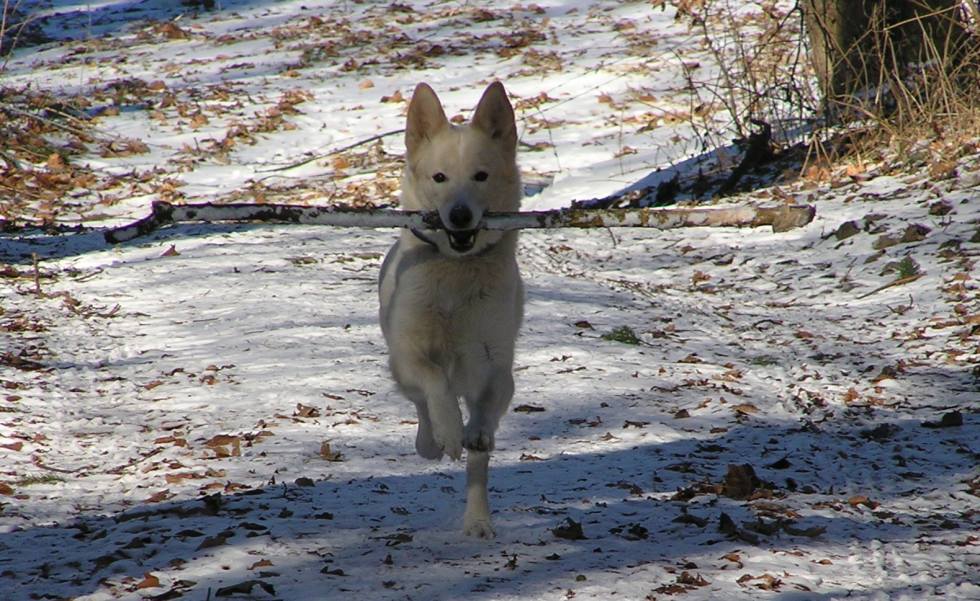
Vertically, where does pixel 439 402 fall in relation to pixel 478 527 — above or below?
above

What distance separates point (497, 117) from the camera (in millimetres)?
4973

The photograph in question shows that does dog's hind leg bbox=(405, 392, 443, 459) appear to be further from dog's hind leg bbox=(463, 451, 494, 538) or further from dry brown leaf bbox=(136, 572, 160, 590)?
dry brown leaf bbox=(136, 572, 160, 590)

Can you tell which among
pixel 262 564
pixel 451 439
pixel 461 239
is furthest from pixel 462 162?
pixel 262 564

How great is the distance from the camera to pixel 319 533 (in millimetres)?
4449

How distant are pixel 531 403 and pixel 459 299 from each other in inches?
81.4

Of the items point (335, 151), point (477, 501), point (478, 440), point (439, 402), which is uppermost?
point (335, 151)

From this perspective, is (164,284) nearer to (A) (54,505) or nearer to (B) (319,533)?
(A) (54,505)

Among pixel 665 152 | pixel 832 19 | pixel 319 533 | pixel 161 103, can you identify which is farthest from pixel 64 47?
pixel 319 533

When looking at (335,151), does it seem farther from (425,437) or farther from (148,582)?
(148,582)

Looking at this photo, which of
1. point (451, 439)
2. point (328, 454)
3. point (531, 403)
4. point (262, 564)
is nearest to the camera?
point (262, 564)

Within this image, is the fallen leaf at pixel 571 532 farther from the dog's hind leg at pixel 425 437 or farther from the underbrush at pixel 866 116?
the underbrush at pixel 866 116

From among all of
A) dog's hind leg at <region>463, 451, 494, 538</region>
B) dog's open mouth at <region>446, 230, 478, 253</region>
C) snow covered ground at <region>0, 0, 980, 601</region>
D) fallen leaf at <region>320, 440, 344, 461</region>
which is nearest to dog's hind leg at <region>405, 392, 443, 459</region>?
snow covered ground at <region>0, 0, 980, 601</region>

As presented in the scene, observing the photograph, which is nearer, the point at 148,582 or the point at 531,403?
the point at 148,582

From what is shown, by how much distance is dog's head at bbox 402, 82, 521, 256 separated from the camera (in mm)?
4703
